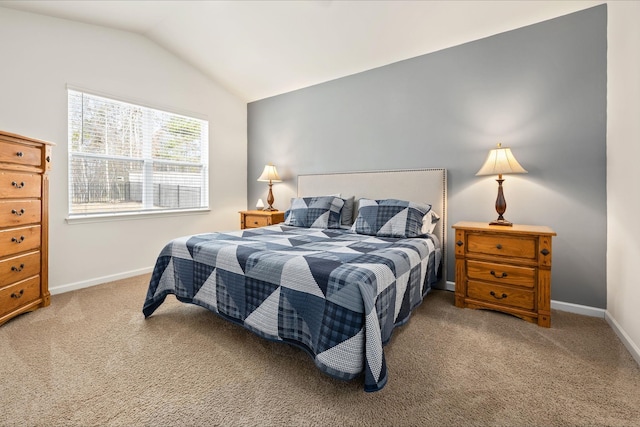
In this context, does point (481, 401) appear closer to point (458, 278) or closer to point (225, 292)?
point (458, 278)

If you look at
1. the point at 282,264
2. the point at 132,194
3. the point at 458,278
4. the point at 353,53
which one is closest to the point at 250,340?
the point at 282,264

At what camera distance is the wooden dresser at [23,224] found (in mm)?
2100

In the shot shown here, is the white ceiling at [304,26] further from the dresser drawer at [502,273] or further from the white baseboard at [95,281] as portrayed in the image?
the white baseboard at [95,281]

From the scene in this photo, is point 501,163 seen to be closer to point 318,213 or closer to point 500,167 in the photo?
point 500,167

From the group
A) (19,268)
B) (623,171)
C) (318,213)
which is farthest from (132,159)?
(623,171)

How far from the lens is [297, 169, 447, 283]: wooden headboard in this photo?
9.73 ft

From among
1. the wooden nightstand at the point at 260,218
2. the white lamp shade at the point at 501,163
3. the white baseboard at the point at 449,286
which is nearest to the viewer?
the white lamp shade at the point at 501,163

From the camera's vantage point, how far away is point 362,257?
1769 mm

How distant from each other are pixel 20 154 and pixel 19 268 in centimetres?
86

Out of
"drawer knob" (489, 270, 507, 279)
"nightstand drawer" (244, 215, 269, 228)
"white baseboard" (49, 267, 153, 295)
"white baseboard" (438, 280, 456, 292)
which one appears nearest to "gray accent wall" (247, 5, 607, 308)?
"white baseboard" (438, 280, 456, 292)

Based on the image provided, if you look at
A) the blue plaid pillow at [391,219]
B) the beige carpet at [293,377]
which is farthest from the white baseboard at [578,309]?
the blue plaid pillow at [391,219]

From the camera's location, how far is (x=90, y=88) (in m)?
3.00

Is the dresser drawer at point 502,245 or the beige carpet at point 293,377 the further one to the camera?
the dresser drawer at point 502,245

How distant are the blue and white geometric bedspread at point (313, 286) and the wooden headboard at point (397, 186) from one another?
1.90 feet
